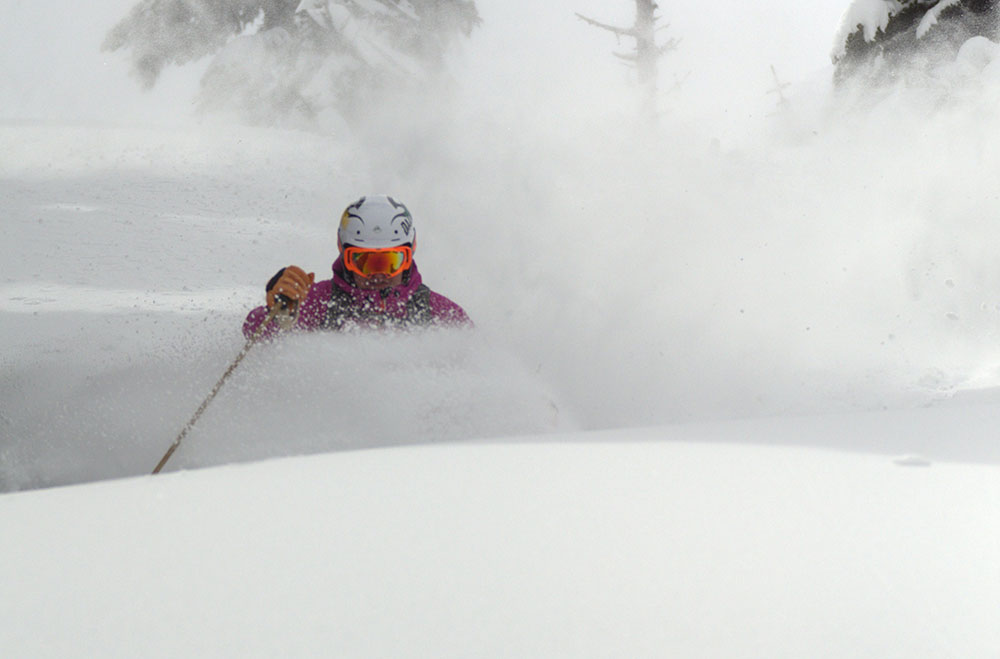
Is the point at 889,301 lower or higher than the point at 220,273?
higher

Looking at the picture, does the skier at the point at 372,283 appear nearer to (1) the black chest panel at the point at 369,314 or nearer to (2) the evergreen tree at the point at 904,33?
(1) the black chest panel at the point at 369,314

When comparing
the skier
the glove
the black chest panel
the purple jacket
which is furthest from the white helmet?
the glove

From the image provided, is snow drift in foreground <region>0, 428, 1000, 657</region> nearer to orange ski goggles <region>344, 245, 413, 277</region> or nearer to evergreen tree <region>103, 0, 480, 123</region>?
orange ski goggles <region>344, 245, 413, 277</region>

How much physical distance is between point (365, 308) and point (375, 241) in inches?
12.9

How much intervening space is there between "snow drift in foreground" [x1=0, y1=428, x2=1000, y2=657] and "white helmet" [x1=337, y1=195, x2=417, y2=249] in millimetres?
1841

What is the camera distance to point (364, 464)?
2260 mm

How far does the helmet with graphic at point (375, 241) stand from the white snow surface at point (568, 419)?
0.40 metres

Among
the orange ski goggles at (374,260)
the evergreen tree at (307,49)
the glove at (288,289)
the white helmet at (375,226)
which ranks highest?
the evergreen tree at (307,49)

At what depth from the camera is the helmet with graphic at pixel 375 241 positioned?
388cm

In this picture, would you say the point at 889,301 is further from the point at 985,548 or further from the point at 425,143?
the point at 425,143

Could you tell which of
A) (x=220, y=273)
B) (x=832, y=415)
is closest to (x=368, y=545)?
(x=832, y=415)

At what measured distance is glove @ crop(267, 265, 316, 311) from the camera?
3561mm

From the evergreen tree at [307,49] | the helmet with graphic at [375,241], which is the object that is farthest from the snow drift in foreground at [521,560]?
the evergreen tree at [307,49]

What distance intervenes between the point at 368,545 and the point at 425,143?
10.2m
